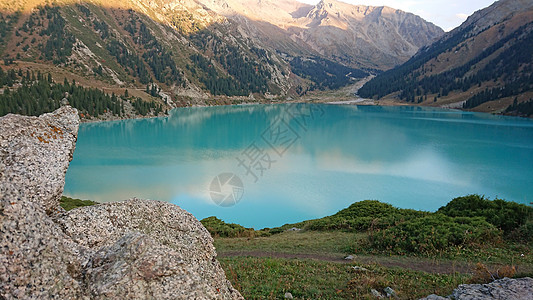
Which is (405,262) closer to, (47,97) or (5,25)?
(47,97)

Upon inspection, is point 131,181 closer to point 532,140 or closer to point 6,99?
point 6,99

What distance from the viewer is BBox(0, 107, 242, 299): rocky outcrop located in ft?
13.3

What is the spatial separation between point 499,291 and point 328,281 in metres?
4.54

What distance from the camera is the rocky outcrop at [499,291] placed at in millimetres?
6254

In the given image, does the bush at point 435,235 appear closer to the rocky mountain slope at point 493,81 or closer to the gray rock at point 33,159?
the gray rock at point 33,159

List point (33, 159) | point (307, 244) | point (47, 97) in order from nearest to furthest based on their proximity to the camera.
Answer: point (33, 159), point (307, 244), point (47, 97)

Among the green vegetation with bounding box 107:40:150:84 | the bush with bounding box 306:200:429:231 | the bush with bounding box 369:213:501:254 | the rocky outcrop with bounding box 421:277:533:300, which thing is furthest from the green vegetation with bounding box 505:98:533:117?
the green vegetation with bounding box 107:40:150:84

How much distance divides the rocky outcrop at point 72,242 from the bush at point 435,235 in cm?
980

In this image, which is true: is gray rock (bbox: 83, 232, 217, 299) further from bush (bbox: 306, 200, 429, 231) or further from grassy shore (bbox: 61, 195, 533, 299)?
bush (bbox: 306, 200, 429, 231)

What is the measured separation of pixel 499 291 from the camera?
6.45m

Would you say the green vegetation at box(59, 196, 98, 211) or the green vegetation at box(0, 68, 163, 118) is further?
the green vegetation at box(0, 68, 163, 118)

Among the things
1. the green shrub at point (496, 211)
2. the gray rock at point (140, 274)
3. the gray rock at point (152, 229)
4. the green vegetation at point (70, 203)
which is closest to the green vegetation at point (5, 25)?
the green vegetation at point (70, 203)

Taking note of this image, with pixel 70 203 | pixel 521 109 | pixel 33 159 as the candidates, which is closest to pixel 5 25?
pixel 70 203

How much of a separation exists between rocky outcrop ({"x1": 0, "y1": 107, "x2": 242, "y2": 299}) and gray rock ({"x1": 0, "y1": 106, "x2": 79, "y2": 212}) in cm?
2
